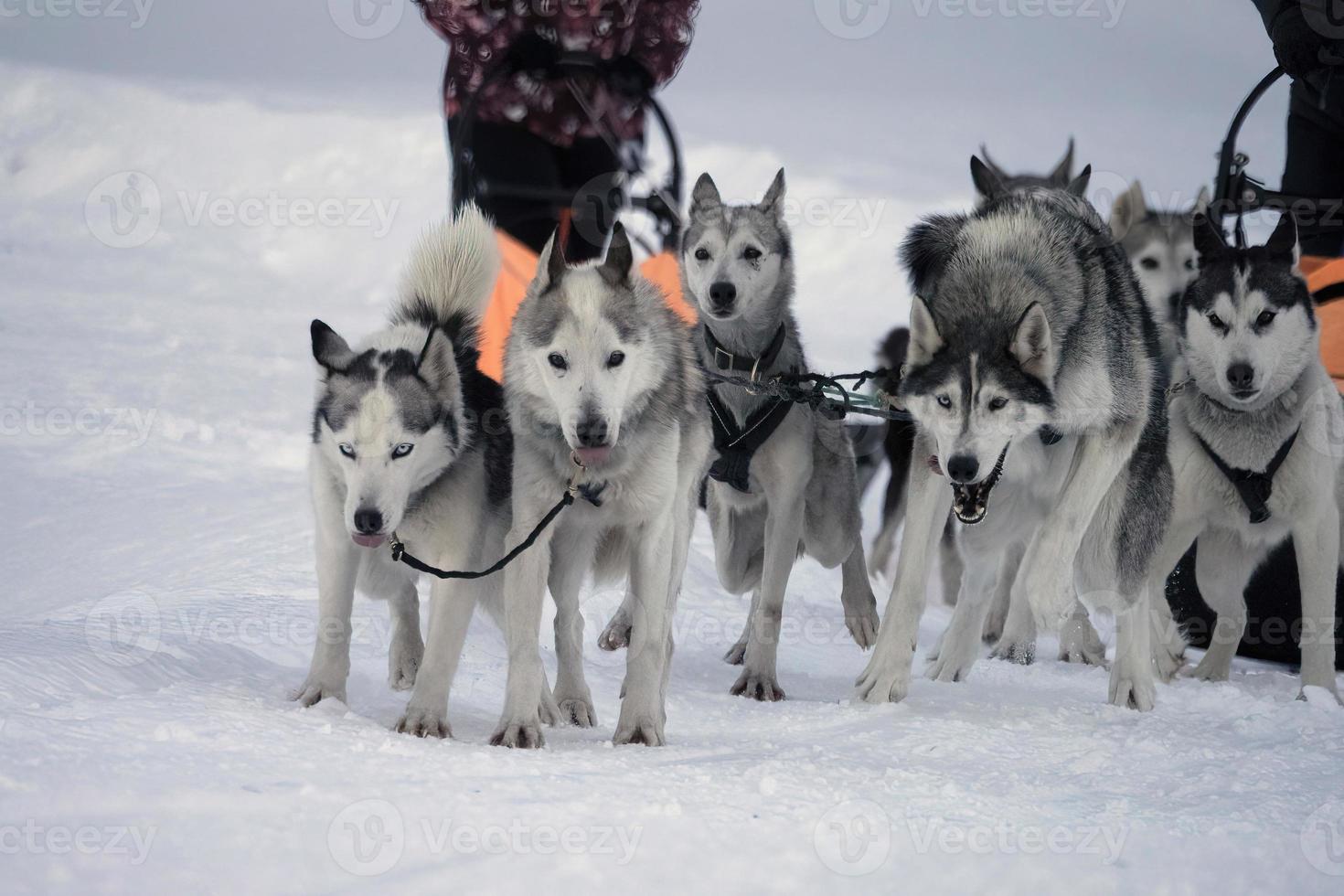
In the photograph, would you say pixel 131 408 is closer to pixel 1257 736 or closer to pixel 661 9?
pixel 661 9

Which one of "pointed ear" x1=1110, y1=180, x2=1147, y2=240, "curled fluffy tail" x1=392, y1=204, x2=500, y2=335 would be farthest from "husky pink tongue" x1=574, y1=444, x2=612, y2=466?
"pointed ear" x1=1110, y1=180, x2=1147, y2=240

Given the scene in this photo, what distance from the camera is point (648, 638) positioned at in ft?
8.53

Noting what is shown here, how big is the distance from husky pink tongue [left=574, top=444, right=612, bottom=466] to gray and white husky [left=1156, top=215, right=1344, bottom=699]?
6.32ft

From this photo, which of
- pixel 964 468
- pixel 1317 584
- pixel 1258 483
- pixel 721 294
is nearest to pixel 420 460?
pixel 964 468

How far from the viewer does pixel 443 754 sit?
87.7 inches

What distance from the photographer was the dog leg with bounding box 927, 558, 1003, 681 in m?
3.74

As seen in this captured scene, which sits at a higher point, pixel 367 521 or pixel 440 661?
pixel 367 521

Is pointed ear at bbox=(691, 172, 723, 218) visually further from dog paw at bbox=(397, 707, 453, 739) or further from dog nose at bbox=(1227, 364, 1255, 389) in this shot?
dog paw at bbox=(397, 707, 453, 739)

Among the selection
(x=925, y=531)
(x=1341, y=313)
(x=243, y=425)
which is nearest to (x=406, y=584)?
(x=925, y=531)

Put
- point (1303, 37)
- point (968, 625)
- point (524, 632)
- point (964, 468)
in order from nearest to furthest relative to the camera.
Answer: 1. point (524, 632)
2. point (964, 468)
3. point (968, 625)
4. point (1303, 37)

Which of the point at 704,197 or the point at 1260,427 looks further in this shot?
the point at 704,197

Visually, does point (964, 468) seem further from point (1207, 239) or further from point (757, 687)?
point (1207, 239)

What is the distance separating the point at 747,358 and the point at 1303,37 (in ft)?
6.56

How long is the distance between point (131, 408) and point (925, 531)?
4.67 m
